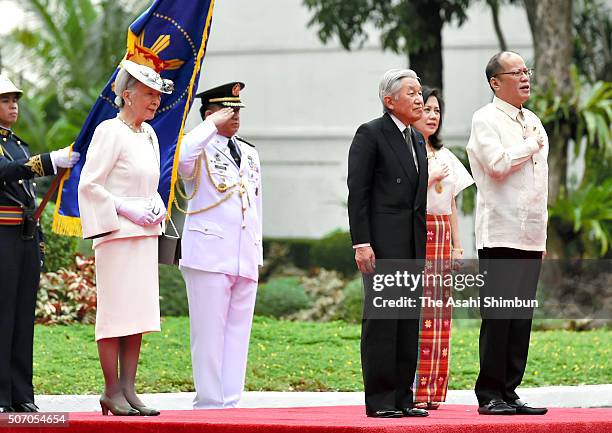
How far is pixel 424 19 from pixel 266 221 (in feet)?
17.7

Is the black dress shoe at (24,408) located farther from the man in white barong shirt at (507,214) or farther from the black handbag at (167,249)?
the man in white barong shirt at (507,214)

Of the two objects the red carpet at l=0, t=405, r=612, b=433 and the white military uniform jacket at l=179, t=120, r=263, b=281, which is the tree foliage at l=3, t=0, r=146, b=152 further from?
the red carpet at l=0, t=405, r=612, b=433

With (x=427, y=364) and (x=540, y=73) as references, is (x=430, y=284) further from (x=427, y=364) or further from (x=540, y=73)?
(x=540, y=73)

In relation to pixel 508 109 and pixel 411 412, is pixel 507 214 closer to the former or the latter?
pixel 508 109

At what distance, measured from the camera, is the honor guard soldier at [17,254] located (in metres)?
7.68

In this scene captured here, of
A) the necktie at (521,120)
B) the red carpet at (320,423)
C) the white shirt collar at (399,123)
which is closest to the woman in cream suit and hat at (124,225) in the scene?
the red carpet at (320,423)

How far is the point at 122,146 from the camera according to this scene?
7441 millimetres

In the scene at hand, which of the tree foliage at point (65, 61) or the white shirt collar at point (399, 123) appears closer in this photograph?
the white shirt collar at point (399, 123)

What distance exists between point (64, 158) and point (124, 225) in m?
0.60

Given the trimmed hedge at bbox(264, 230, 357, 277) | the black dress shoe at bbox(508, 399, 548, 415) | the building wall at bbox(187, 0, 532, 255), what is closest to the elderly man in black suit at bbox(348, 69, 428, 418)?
the black dress shoe at bbox(508, 399, 548, 415)

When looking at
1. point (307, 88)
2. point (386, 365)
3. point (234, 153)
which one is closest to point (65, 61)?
point (307, 88)

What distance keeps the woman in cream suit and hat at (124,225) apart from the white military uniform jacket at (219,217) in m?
1.04

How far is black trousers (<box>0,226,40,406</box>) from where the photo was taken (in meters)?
7.72

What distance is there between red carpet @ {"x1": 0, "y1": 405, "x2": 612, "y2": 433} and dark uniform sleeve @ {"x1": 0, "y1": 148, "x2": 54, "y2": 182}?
4.45ft
